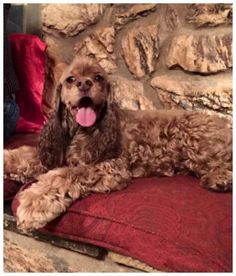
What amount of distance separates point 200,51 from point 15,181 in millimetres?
1209

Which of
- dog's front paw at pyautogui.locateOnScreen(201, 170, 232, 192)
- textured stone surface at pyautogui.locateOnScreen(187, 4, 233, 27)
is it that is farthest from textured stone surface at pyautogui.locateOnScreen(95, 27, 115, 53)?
dog's front paw at pyautogui.locateOnScreen(201, 170, 232, 192)

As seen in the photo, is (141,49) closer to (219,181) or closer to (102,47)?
(102,47)

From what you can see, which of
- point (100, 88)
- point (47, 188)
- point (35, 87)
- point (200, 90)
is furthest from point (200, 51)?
point (47, 188)

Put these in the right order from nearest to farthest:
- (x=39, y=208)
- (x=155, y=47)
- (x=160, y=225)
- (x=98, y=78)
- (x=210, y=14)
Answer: (x=160, y=225)
(x=39, y=208)
(x=98, y=78)
(x=210, y=14)
(x=155, y=47)

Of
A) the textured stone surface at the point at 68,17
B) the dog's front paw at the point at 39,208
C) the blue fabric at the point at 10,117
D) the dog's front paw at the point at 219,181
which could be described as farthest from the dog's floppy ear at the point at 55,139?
the textured stone surface at the point at 68,17

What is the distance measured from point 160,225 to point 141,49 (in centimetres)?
137

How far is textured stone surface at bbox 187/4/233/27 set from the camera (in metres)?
2.26

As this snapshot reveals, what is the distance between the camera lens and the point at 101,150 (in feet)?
6.20

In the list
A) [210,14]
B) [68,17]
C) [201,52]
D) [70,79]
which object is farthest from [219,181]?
[68,17]

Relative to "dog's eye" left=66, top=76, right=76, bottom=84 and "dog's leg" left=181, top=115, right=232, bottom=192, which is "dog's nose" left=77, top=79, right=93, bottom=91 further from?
"dog's leg" left=181, top=115, right=232, bottom=192

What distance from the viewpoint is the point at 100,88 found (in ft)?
6.01

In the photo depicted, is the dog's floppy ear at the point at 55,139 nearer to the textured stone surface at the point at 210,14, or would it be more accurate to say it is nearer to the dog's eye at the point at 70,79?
the dog's eye at the point at 70,79

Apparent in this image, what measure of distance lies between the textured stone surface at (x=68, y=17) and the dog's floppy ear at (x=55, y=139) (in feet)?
3.19

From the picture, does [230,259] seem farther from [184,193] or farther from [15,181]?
[15,181]
